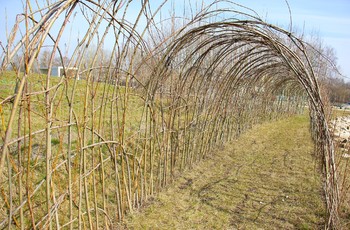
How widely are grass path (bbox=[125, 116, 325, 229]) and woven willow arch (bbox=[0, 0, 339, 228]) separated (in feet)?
0.80

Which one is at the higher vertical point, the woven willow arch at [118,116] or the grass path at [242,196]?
the woven willow arch at [118,116]

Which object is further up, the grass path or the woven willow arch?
the woven willow arch

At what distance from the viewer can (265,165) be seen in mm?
A: 5039

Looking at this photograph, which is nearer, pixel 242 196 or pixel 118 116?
pixel 118 116

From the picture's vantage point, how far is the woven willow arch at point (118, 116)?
1.60m

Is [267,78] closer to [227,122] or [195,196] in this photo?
[227,122]

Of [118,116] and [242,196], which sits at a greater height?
[118,116]

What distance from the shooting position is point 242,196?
12.3 feet

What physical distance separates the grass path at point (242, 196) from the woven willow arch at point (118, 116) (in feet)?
0.80

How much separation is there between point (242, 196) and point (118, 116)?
1996 millimetres

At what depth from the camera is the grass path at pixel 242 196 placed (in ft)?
10.1

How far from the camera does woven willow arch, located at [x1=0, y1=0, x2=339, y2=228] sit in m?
1.60

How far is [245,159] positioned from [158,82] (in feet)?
9.56

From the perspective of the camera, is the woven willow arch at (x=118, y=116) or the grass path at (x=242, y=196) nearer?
the woven willow arch at (x=118, y=116)
